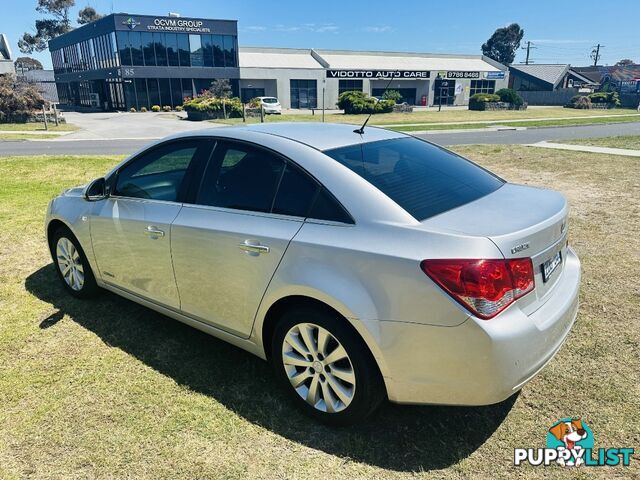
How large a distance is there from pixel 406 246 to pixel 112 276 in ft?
9.00

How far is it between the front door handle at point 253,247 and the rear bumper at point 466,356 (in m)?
0.81

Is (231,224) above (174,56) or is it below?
below

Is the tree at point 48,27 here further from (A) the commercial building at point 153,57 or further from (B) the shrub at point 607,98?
(B) the shrub at point 607,98

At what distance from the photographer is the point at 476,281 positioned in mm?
2211

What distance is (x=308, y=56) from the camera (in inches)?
2281

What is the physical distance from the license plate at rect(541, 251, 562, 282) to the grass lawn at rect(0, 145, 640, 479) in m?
0.91

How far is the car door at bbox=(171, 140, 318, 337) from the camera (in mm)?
2818

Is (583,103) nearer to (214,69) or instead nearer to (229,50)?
(229,50)

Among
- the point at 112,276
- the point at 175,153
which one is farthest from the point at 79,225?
the point at 175,153

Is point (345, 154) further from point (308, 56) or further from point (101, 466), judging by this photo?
point (308, 56)

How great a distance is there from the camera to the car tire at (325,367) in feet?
8.32

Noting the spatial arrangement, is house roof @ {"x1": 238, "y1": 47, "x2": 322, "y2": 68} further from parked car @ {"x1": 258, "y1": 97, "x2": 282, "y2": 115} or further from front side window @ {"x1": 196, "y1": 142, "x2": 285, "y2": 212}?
front side window @ {"x1": 196, "y1": 142, "x2": 285, "y2": 212}

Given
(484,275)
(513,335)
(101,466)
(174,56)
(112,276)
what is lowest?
(101,466)

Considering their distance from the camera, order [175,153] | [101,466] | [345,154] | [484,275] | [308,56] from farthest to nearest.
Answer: [308,56] → [175,153] → [345,154] → [101,466] → [484,275]
